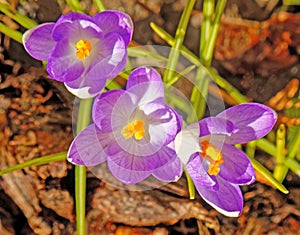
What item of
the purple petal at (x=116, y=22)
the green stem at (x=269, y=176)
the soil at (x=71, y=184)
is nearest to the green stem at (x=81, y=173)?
the soil at (x=71, y=184)

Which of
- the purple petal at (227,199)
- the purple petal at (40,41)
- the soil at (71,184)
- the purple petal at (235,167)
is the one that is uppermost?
the purple petal at (40,41)

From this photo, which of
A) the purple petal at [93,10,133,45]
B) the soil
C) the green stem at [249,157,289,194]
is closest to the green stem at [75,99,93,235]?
the soil

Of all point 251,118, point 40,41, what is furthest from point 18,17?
point 251,118

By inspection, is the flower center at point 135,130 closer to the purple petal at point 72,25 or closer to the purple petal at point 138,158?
the purple petal at point 138,158

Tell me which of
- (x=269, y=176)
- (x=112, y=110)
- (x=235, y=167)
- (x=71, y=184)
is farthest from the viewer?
(x=71, y=184)

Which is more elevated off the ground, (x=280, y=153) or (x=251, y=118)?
(x=251, y=118)

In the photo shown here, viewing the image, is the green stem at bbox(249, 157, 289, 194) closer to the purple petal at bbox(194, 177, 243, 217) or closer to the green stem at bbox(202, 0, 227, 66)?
the purple petal at bbox(194, 177, 243, 217)

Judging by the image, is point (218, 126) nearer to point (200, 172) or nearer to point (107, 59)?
point (200, 172)
